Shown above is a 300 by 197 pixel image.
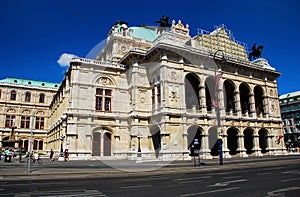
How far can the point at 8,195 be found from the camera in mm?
8852

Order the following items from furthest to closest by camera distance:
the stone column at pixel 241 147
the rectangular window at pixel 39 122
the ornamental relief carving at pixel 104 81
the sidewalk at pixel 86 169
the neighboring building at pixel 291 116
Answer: the neighboring building at pixel 291 116 → the rectangular window at pixel 39 122 → the stone column at pixel 241 147 → the ornamental relief carving at pixel 104 81 → the sidewalk at pixel 86 169

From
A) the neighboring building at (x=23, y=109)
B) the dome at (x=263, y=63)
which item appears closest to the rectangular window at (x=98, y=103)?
the dome at (x=263, y=63)

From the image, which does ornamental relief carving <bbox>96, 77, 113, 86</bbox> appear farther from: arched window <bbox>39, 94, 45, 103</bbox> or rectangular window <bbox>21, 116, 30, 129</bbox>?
arched window <bbox>39, 94, 45, 103</bbox>

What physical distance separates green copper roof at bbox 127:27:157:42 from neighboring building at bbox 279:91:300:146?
52.4 meters

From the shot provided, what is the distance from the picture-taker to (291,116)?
7362 centimetres

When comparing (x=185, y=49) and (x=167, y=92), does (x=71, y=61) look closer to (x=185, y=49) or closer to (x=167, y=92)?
(x=167, y=92)

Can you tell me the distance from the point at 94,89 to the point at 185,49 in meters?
15.0

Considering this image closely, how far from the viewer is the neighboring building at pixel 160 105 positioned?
32.1 metres

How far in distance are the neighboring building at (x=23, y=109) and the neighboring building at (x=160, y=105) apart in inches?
1201

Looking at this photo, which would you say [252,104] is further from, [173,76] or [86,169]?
[86,169]

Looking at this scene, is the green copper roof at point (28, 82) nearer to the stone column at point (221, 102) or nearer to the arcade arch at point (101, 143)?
the arcade arch at point (101, 143)

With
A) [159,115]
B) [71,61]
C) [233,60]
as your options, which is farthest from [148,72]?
[233,60]

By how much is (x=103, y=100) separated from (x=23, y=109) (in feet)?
125

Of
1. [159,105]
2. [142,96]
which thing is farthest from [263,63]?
[142,96]
